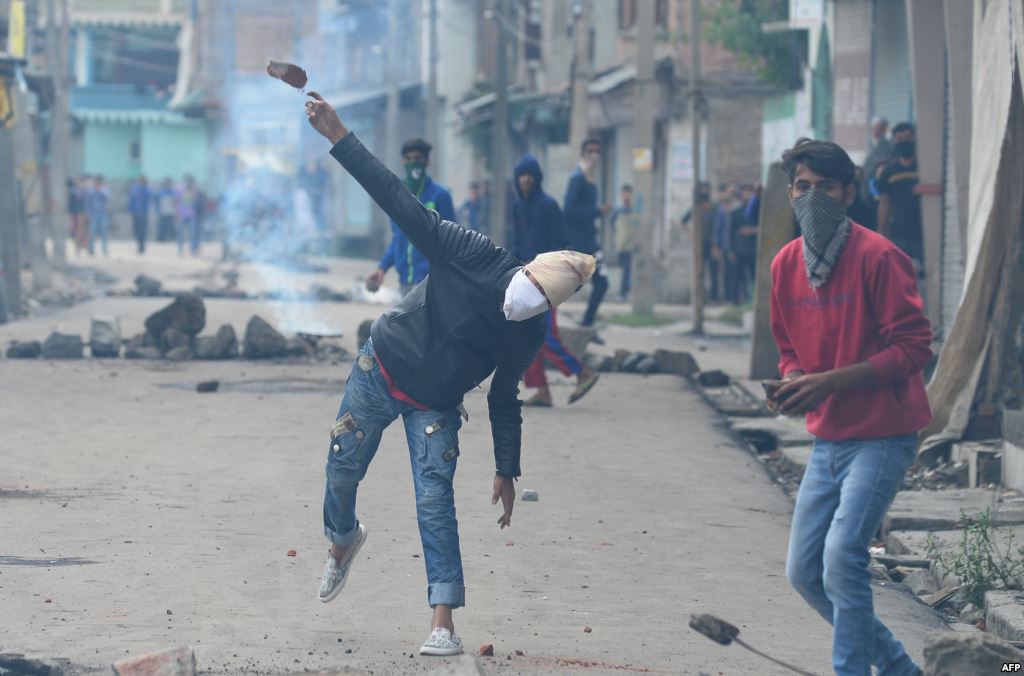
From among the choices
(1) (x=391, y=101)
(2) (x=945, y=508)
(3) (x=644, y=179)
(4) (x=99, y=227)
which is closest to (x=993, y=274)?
(2) (x=945, y=508)

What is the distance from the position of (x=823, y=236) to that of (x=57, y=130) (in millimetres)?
28419

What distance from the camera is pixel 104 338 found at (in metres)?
15.6

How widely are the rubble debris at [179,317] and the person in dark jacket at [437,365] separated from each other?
10.4 meters

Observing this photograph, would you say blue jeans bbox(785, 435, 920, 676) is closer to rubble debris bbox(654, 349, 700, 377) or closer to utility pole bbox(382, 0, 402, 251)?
rubble debris bbox(654, 349, 700, 377)

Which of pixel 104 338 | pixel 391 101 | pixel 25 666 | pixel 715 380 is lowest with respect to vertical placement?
pixel 715 380

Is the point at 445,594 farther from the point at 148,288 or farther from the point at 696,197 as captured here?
the point at 148,288

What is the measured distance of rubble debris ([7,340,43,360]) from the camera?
49.7ft

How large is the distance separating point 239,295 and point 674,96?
876 centimetres

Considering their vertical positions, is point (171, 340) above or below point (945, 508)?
above

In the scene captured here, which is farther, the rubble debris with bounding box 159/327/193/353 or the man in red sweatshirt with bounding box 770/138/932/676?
the rubble debris with bounding box 159/327/193/353

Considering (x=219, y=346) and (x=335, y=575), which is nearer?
(x=335, y=575)

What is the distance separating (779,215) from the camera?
13672mm

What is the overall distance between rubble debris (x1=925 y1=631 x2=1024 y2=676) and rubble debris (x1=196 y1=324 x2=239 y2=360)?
1173 centimetres

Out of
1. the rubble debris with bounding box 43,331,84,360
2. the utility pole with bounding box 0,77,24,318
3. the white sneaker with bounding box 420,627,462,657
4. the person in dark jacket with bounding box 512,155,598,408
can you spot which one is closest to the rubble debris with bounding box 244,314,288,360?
the rubble debris with bounding box 43,331,84,360
